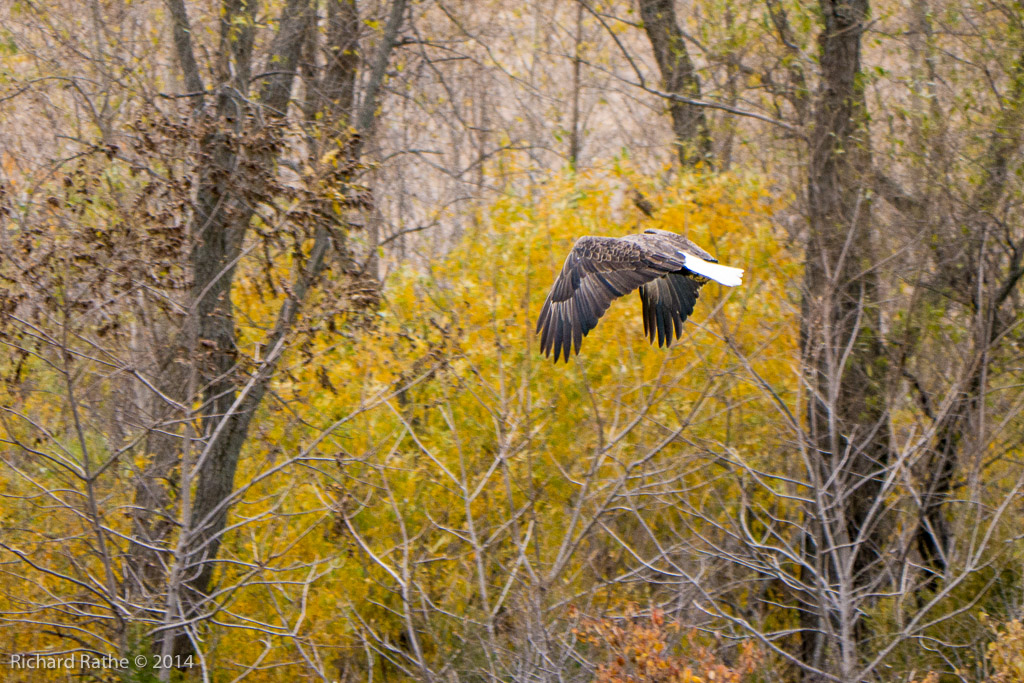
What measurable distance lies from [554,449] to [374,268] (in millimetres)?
3078

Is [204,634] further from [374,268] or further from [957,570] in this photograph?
[957,570]

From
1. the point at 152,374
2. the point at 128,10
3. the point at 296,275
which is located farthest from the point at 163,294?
the point at 128,10

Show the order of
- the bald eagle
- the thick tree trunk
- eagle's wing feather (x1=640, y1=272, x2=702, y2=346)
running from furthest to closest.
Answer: the thick tree trunk → eagle's wing feather (x1=640, y1=272, x2=702, y2=346) → the bald eagle

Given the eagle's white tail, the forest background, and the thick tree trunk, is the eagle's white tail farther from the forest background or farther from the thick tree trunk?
the thick tree trunk

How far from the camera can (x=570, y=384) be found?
9.90 metres

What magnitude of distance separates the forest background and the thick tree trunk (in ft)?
1.95

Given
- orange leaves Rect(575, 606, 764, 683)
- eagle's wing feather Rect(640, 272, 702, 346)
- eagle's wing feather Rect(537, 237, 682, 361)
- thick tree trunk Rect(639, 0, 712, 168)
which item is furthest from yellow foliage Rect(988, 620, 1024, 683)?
thick tree trunk Rect(639, 0, 712, 168)

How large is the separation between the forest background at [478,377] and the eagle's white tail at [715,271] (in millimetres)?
898

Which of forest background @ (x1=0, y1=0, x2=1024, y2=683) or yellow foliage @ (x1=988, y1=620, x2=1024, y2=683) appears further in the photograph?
forest background @ (x1=0, y1=0, x2=1024, y2=683)

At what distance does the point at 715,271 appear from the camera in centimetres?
644

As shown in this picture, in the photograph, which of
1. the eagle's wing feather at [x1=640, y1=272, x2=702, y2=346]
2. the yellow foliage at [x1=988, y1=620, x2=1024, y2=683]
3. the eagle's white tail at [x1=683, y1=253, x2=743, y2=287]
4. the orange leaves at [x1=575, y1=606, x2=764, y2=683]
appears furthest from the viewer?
the eagle's wing feather at [x1=640, y1=272, x2=702, y2=346]

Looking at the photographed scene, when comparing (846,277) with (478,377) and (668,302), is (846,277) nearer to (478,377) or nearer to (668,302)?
(668,302)

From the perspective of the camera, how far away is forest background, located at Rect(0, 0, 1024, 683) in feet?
23.7

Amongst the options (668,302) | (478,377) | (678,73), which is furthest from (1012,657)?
(678,73)
